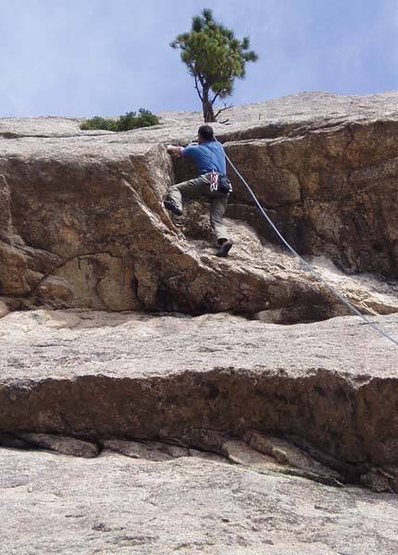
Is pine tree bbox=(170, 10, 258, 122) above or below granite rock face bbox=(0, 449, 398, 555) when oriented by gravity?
above

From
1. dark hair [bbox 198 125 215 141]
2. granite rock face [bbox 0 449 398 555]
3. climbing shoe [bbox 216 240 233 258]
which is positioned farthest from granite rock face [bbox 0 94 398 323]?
granite rock face [bbox 0 449 398 555]

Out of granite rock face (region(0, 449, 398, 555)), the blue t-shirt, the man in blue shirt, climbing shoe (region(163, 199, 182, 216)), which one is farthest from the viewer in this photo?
the blue t-shirt

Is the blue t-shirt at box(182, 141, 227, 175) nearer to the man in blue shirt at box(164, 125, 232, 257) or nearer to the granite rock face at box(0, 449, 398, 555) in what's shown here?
the man in blue shirt at box(164, 125, 232, 257)

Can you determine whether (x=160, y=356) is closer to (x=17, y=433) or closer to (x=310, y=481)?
(x=17, y=433)

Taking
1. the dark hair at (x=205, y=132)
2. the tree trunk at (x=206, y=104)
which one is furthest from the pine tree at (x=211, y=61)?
the dark hair at (x=205, y=132)

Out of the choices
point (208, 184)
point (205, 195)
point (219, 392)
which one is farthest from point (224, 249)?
point (219, 392)

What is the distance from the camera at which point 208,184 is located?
34.9ft

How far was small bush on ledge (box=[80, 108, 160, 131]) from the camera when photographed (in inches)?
806

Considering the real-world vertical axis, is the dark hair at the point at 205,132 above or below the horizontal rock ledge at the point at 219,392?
above

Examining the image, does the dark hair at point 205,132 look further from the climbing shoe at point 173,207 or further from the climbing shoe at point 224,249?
the climbing shoe at point 224,249

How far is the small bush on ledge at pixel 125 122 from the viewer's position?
20475 millimetres

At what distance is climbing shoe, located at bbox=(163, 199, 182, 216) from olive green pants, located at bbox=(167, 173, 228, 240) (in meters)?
0.05

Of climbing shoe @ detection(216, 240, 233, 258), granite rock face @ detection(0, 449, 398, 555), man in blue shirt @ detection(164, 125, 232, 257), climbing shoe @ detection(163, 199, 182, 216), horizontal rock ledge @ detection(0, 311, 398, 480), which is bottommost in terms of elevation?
granite rock face @ detection(0, 449, 398, 555)

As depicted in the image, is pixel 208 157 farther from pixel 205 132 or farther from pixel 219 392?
pixel 219 392
